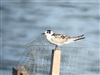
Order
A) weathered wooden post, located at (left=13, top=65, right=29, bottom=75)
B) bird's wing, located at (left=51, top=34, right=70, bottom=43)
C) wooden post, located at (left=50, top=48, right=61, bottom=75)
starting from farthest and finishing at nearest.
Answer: weathered wooden post, located at (left=13, top=65, right=29, bottom=75), bird's wing, located at (left=51, top=34, right=70, bottom=43), wooden post, located at (left=50, top=48, right=61, bottom=75)

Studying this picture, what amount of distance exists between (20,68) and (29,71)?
2.67 ft

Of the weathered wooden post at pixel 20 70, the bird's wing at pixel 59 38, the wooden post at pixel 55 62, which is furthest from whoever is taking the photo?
the weathered wooden post at pixel 20 70

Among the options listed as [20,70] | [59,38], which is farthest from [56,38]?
[20,70]

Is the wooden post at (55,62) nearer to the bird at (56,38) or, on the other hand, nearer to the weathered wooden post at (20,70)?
the bird at (56,38)

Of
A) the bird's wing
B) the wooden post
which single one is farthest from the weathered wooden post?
the wooden post

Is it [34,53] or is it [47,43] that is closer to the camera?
[47,43]

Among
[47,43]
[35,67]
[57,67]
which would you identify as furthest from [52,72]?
[35,67]

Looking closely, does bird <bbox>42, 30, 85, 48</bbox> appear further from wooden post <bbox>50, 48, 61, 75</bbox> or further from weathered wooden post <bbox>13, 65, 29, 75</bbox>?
weathered wooden post <bbox>13, 65, 29, 75</bbox>

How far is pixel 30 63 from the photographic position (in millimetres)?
15555

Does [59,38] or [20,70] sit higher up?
[59,38]

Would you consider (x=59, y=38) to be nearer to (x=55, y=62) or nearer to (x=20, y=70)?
(x=55, y=62)

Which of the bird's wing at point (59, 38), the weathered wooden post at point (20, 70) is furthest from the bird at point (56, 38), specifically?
the weathered wooden post at point (20, 70)

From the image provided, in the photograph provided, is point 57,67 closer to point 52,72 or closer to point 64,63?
point 52,72

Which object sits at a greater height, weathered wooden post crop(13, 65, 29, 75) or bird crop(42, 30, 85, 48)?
bird crop(42, 30, 85, 48)
